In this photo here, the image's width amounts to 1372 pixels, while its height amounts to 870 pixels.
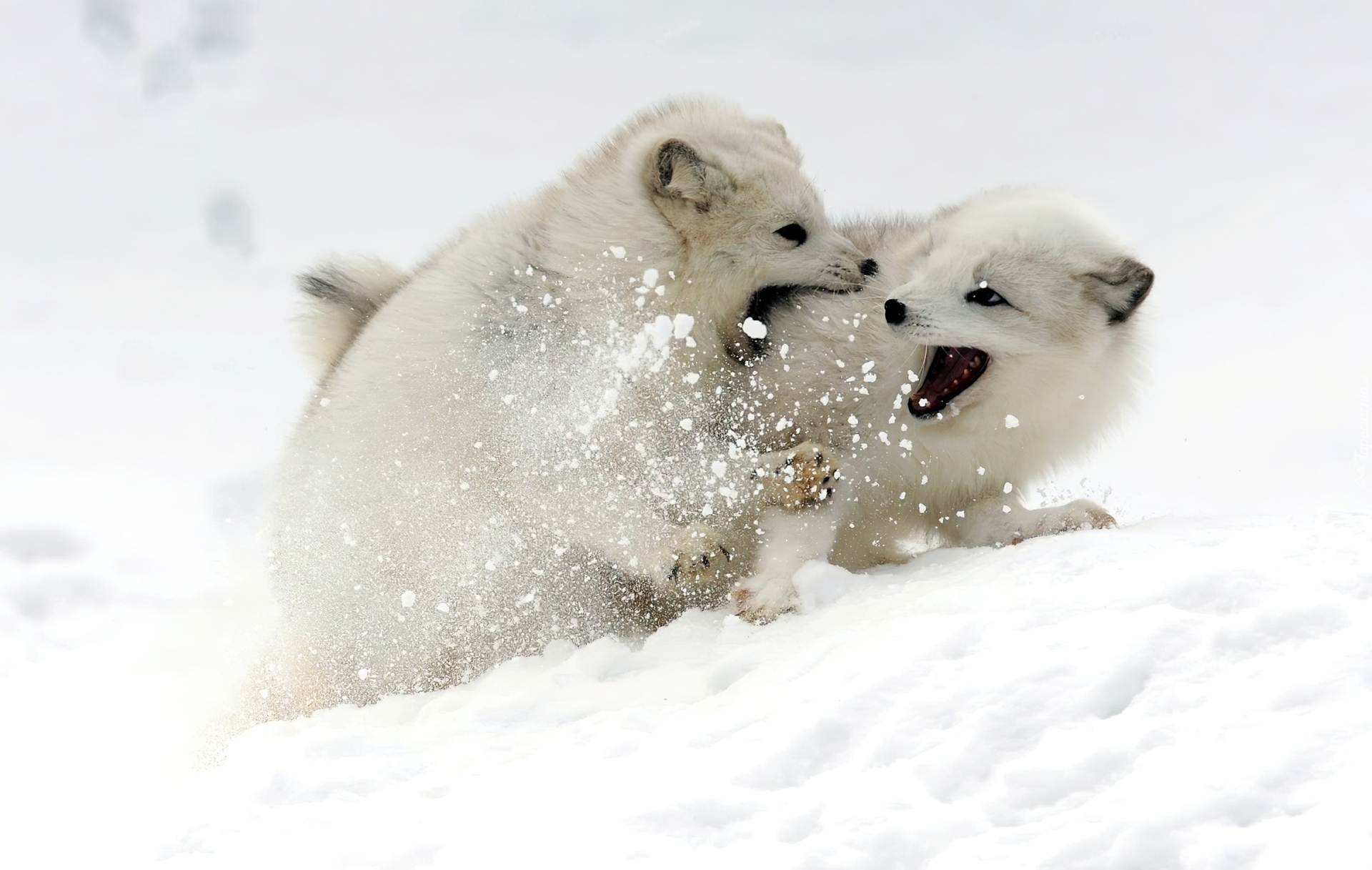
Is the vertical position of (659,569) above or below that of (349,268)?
below

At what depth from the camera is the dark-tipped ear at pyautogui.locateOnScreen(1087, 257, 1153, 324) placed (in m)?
4.73

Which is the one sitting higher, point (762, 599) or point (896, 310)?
point (896, 310)

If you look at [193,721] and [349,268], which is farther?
[349,268]

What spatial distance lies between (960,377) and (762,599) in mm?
1412

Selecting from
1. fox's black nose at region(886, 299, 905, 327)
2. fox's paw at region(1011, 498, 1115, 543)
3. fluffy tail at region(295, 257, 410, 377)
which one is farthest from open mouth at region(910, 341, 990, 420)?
fluffy tail at region(295, 257, 410, 377)

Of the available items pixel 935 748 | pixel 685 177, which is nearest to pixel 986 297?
pixel 685 177

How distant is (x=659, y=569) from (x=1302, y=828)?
2.54m

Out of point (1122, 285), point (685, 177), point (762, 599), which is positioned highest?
point (685, 177)

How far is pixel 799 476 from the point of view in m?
4.46

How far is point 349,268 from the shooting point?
19.8ft

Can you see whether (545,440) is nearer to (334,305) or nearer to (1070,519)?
(334,305)

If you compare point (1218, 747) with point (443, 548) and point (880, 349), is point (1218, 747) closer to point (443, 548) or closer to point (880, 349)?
point (880, 349)

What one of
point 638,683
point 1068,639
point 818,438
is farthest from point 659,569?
point 1068,639

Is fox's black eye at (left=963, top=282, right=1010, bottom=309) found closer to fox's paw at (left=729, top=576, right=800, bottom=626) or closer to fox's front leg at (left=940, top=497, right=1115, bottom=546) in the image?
fox's front leg at (left=940, top=497, right=1115, bottom=546)
